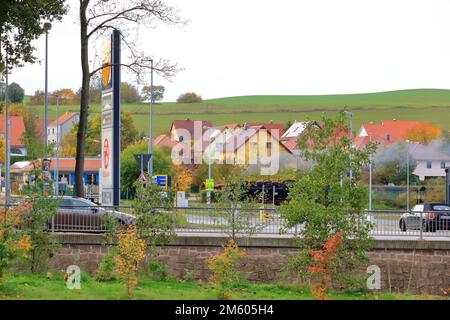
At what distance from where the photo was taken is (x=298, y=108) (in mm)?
155250

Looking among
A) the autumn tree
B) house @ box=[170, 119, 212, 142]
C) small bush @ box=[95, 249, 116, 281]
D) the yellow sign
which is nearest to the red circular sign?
the yellow sign

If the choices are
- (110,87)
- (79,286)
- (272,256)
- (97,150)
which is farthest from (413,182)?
(79,286)

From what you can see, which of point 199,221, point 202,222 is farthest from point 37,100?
point 202,222

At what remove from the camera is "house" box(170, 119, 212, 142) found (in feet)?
456

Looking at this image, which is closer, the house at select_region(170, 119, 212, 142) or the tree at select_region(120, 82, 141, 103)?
the house at select_region(170, 119, 212, 142)

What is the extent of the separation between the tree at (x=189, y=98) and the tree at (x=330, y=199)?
5876 inches

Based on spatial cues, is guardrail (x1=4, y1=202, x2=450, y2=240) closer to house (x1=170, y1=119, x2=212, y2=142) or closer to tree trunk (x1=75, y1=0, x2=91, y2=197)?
tree trunk (x1=75, y1=0, x2=91, y2=197)

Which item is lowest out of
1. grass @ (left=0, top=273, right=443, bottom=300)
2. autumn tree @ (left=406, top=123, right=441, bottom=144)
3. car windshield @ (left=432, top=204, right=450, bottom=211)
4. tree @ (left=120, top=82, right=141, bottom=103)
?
grass @ (left=0, top=273, right=443, bottom=300)

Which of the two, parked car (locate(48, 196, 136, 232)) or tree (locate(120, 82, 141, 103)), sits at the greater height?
tree (locate(120, 82, 141, 103))

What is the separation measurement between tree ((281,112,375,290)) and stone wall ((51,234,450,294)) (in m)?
5.42

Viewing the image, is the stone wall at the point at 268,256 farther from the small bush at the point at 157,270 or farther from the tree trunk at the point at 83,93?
the tree trunk at the point at 83,93

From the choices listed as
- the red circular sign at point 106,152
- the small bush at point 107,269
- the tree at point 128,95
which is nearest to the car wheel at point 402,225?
the red circular sign at point 106,152
